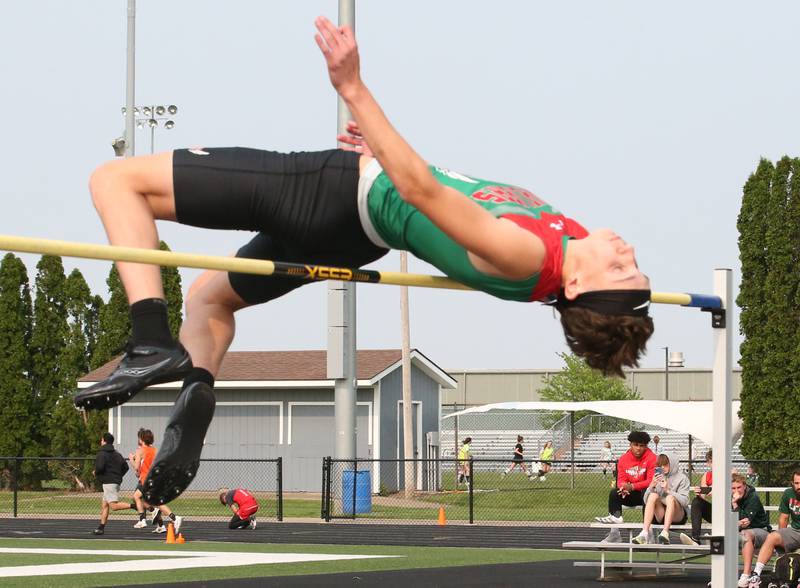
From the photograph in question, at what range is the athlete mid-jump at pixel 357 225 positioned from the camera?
165 inches

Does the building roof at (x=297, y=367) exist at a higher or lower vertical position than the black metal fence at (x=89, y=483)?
higher

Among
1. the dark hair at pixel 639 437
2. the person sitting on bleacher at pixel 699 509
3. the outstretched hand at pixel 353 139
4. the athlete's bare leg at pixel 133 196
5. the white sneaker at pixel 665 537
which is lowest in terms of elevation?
the white sneaker at pixel 665 537

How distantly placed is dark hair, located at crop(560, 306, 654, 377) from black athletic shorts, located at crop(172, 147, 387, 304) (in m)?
0.75

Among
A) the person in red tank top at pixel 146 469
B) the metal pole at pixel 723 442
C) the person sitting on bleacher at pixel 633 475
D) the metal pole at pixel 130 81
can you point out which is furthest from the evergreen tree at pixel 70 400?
the metal pole at pixel 723 442

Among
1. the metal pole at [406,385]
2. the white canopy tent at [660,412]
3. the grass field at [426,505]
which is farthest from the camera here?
the metal pole at [406,385]

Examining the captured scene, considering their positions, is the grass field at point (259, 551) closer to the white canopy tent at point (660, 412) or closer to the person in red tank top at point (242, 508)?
the person in red tank top at point (242, 508)

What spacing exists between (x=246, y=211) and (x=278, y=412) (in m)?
25.8

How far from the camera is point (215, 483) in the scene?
2922cm

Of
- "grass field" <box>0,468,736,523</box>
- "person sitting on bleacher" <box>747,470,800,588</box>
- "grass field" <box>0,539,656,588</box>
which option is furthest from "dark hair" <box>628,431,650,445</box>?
"grass field" <box>0,468,736,523</box>

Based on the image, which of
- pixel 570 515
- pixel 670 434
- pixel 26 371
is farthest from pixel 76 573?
pixel 670 434

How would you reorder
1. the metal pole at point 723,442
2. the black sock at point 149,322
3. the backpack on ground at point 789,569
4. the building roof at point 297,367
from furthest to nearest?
1. the building roof at point 297,367
2. the backpack on ground at point 789,569
3. the metal pole at point 723,442
4. the black sock at point 149,322

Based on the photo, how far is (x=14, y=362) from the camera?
3008 cm

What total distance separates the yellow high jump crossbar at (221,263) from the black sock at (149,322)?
13cm

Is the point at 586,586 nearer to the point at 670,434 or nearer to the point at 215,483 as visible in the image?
the point at 215,483
